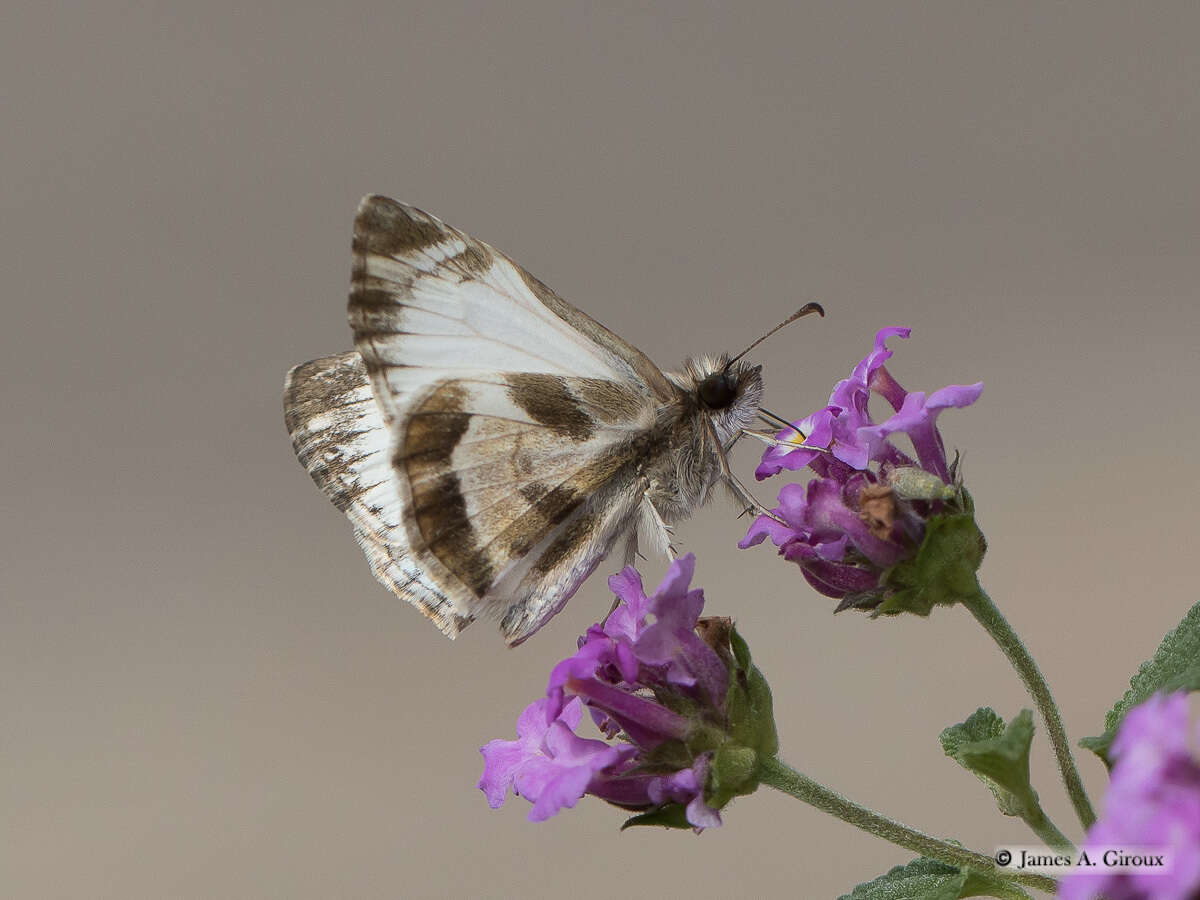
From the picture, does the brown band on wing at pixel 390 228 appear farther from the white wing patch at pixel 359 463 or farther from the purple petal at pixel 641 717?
the purple petal at pixel 641 717

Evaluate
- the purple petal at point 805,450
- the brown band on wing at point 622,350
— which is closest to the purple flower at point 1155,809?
the purple petal at point 805,450

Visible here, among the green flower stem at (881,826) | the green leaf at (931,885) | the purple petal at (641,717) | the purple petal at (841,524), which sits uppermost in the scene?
the purple petal at (841,524)

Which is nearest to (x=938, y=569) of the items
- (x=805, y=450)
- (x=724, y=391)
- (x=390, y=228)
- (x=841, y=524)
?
(x=841, y=524)

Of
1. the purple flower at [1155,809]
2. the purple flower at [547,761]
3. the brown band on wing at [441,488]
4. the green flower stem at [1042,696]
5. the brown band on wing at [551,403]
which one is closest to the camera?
the purple flower at [1155,809]

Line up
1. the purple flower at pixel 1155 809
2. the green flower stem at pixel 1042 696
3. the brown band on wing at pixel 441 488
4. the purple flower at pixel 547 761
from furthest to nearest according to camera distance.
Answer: the brown band on wing at pixel 441 488, the green flower stem at pixel 1042 696, the purple flower at pixel 547 761, the purple flower at pixel 1155 809

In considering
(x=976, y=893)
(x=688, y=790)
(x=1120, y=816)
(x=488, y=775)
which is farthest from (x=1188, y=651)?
(x=488, y=775)

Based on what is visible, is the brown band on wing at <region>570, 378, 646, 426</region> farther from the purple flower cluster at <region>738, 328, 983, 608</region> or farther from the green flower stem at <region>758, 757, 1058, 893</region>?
the green flower stem at <region>758, 757, 1058, 893</region>

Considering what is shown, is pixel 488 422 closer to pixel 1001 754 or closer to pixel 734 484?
pixel 734 484

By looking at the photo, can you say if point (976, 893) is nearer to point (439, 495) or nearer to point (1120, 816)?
point (1120, 816)
